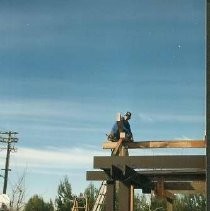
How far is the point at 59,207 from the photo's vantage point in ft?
163

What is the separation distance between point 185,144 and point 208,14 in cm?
392

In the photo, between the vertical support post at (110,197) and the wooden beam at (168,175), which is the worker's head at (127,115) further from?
the vertical support post at (110,197)

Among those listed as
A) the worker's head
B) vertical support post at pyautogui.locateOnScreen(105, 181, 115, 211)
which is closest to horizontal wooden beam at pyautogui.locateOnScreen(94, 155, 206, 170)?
vertical support post at pyautogui.locateOnScreen(105, 181, 115, 211)

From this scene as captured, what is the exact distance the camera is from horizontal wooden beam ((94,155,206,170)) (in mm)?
8437

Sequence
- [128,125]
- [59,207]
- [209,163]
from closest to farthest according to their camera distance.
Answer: [209,163], [128,125], [59,207]

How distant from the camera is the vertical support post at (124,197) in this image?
28.9 feet

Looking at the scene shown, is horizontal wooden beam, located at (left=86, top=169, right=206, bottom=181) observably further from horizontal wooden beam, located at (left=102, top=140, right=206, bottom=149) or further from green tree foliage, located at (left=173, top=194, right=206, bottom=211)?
green tree foliage, located at (left=173, top=194, right=206, bottom=211)

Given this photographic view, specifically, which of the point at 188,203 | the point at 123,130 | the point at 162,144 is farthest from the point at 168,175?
the point at 188,203

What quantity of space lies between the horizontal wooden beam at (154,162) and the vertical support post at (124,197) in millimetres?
447

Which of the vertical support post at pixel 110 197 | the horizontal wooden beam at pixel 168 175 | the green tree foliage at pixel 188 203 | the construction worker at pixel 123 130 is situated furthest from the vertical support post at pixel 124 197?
the green tree foliage at pixel 188 203

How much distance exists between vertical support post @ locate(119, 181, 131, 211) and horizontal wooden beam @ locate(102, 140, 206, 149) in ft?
→ 4.93

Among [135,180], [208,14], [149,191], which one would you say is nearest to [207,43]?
[208,14]

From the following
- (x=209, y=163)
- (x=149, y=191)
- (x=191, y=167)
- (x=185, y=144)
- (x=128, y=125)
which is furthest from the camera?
(x=149, y=191)

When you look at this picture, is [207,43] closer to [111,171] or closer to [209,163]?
[209,163]
